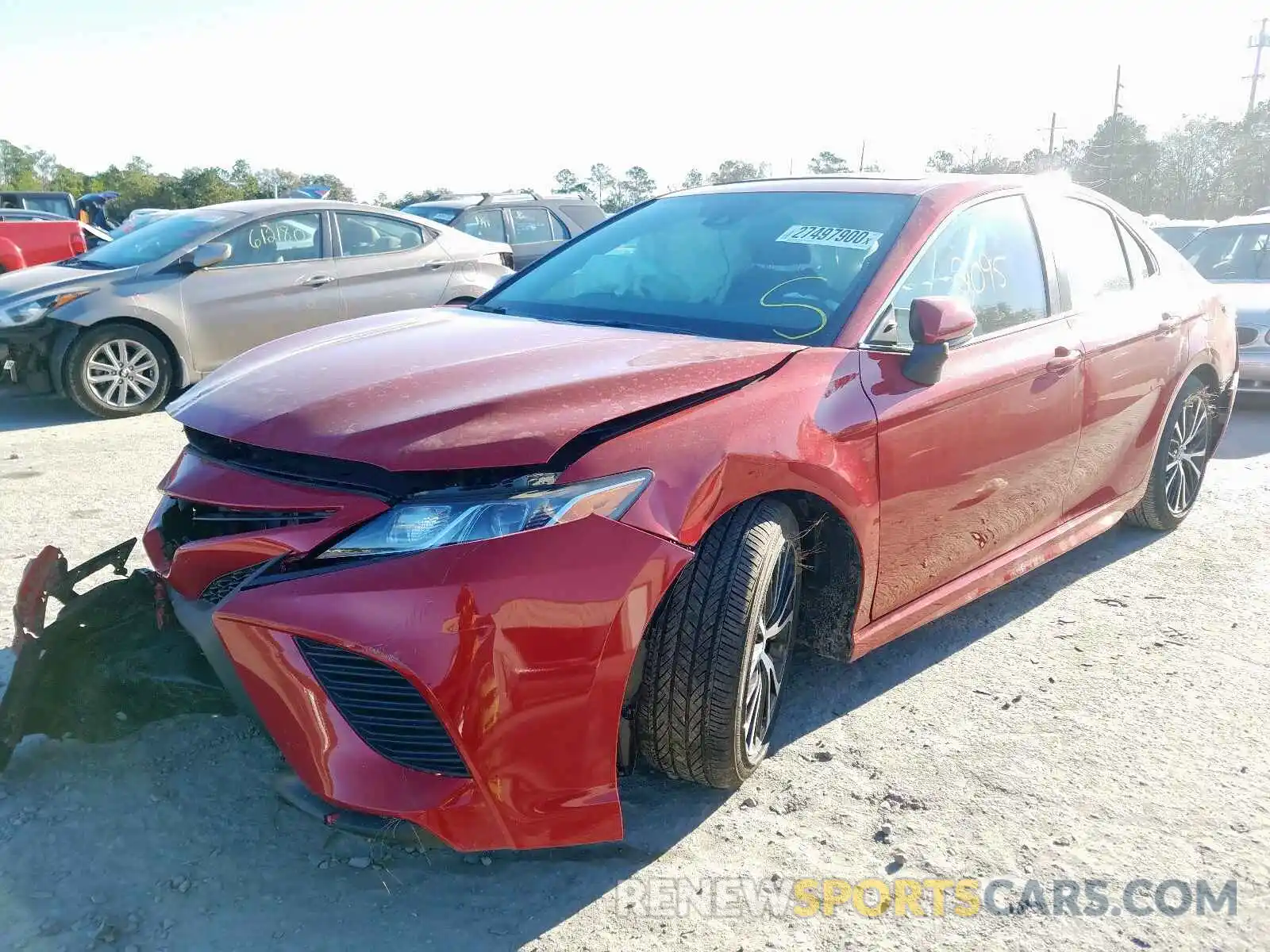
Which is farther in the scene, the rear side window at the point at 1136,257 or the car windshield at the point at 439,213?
the car windshield at the point at 439,213

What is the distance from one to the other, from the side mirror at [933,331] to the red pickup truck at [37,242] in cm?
1218

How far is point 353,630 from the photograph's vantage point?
78.6 inches

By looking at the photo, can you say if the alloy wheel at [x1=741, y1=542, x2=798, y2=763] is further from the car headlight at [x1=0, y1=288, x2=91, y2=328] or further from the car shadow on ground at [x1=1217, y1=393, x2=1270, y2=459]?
the car headlight at [x1=0, y1=288, x2=91, y2=328]

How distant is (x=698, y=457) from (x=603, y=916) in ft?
3.39

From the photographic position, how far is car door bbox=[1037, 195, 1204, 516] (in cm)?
378

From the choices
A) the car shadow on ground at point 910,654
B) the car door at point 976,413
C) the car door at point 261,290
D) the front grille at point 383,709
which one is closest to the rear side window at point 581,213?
the car door at point 261,290

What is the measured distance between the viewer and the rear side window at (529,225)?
10883 millimetres

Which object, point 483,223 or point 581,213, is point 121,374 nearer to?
point 483,223

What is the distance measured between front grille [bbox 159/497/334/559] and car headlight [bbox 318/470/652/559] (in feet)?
0.39

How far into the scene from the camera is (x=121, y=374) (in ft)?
23.2

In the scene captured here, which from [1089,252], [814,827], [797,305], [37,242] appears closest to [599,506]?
[814,827]

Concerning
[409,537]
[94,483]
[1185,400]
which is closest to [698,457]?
[409,537]

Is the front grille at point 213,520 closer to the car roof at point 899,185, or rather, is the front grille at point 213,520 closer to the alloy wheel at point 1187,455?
the car roof at point 899,185

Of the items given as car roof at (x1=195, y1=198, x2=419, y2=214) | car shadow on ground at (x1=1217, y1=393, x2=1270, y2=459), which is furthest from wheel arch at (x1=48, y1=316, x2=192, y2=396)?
car shadow on ground at (x1=1217, y1=393, x2=1270, y2=459)
